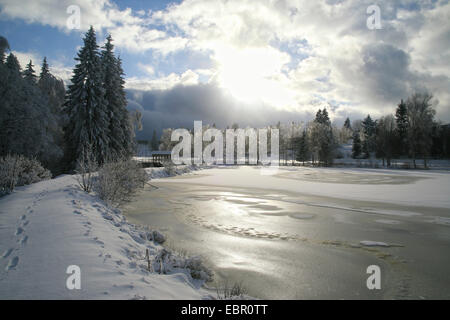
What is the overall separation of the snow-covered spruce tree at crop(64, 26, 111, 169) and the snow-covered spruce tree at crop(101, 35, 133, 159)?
1794 millimetres

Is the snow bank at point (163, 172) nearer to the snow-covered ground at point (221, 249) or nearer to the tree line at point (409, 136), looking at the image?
the snow-covered ground at point (221, 249)

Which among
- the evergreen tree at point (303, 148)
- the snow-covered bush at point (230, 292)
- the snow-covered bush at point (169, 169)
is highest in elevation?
the evergreen tree at point (303, 148)

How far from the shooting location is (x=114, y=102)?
3000cm

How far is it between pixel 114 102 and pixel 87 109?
14.5ft

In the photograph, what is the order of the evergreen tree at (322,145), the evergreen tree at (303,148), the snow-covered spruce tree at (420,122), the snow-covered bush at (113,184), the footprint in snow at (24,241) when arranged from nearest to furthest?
the footprint in snow at (24,241) → the snow-covered bush at (113,184) → the snow-covered spruce tree at (420,122) → the evergreen tree at (322,145) → the evergreen tree at (303,148)

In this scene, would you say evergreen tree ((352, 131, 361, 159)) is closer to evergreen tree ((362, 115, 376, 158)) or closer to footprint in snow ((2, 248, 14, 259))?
evergreen tree ((362, 115, 376, 158))

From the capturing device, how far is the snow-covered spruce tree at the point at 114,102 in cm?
2942

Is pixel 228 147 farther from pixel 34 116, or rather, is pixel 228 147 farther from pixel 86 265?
pixel 86 265

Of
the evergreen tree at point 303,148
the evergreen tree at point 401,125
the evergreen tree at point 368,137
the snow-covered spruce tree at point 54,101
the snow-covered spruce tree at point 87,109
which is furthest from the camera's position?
the evergreen tree at point 368,137

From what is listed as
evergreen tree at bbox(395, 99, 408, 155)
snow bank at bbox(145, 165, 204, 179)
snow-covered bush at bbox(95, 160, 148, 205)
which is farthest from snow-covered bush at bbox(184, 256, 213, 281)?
evergreen tree at bbox(395, 99, 408, 155)

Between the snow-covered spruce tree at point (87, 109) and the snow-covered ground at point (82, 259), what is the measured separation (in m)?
18.7

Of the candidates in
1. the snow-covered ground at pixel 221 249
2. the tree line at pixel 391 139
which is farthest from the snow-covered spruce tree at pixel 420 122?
the snow-covered ground at pixel 221 249
